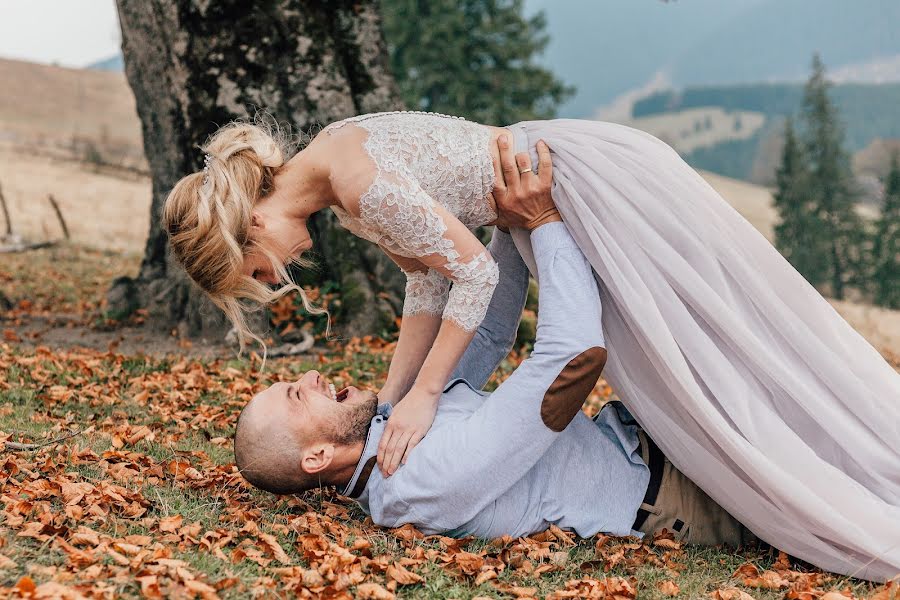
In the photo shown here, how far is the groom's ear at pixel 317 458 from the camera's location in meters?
3.92

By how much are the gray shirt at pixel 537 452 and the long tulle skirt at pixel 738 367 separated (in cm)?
24

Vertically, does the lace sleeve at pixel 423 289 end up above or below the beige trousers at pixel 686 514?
above

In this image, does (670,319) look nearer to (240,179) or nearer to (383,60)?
(240,179)

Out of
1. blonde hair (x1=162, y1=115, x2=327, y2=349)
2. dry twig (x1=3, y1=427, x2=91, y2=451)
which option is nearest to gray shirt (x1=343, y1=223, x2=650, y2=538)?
blonde hair (x1=162, y1=115, x2=327, y2=349)

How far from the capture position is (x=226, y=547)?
3605 millimetres

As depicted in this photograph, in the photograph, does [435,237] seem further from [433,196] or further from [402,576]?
[402,576]

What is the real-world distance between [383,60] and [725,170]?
651 feet

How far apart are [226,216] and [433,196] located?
1.04 m

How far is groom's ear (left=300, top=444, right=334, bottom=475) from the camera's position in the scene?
3.92m

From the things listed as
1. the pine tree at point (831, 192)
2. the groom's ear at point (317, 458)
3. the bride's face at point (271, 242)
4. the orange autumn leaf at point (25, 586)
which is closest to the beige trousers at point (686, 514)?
the groom's ear at point (317, 458)

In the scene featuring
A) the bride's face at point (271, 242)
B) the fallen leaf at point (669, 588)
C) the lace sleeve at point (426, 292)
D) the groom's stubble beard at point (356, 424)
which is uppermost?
the bride's face at point (271, 242)

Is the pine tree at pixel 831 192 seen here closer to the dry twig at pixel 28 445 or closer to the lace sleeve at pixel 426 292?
the lace sleeve at pixel 426 292

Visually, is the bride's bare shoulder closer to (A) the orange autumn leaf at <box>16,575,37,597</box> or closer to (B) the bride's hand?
(B) the bride's hand

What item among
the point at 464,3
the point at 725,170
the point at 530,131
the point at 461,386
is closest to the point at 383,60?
the point at 530,131
